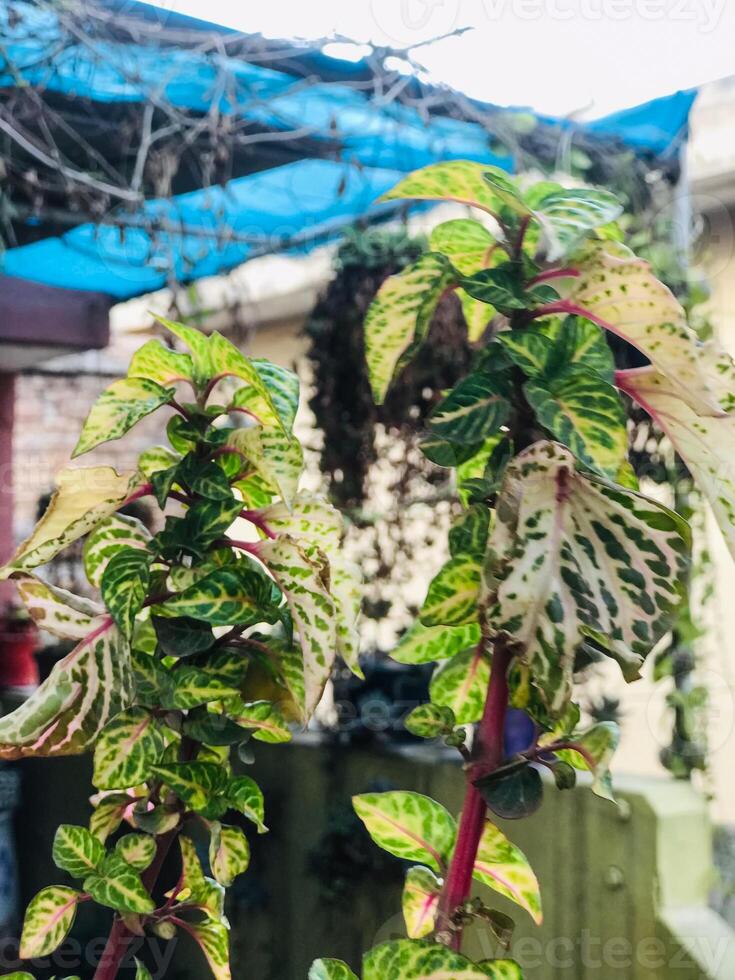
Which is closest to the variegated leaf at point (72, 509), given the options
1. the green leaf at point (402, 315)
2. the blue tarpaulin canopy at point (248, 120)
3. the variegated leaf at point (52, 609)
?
the variegated leaf at point (52, 609)

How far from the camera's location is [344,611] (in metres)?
0.67

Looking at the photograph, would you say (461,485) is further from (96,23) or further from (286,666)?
(96,23)

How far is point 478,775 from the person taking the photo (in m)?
0.54

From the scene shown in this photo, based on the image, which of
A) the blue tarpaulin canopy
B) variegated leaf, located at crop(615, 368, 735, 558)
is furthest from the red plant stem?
the blue tarpaulin canopy

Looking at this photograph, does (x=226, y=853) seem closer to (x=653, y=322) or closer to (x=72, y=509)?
(x=72, y=509)

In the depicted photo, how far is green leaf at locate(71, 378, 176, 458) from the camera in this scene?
627 millimetres

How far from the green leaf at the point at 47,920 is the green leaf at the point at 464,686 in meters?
0.28

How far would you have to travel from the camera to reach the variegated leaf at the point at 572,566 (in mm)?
468

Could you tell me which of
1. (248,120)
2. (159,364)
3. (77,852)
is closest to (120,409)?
(159,364)

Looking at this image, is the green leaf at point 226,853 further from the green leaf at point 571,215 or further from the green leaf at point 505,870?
the green leaf at point 571,215

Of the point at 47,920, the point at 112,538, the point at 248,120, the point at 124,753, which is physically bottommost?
the point at 47,920

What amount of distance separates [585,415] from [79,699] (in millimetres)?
348

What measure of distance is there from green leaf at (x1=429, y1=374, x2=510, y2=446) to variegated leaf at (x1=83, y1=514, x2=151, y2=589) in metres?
0.25

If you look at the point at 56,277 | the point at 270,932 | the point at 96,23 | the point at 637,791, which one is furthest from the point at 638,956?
the point at 56,277
